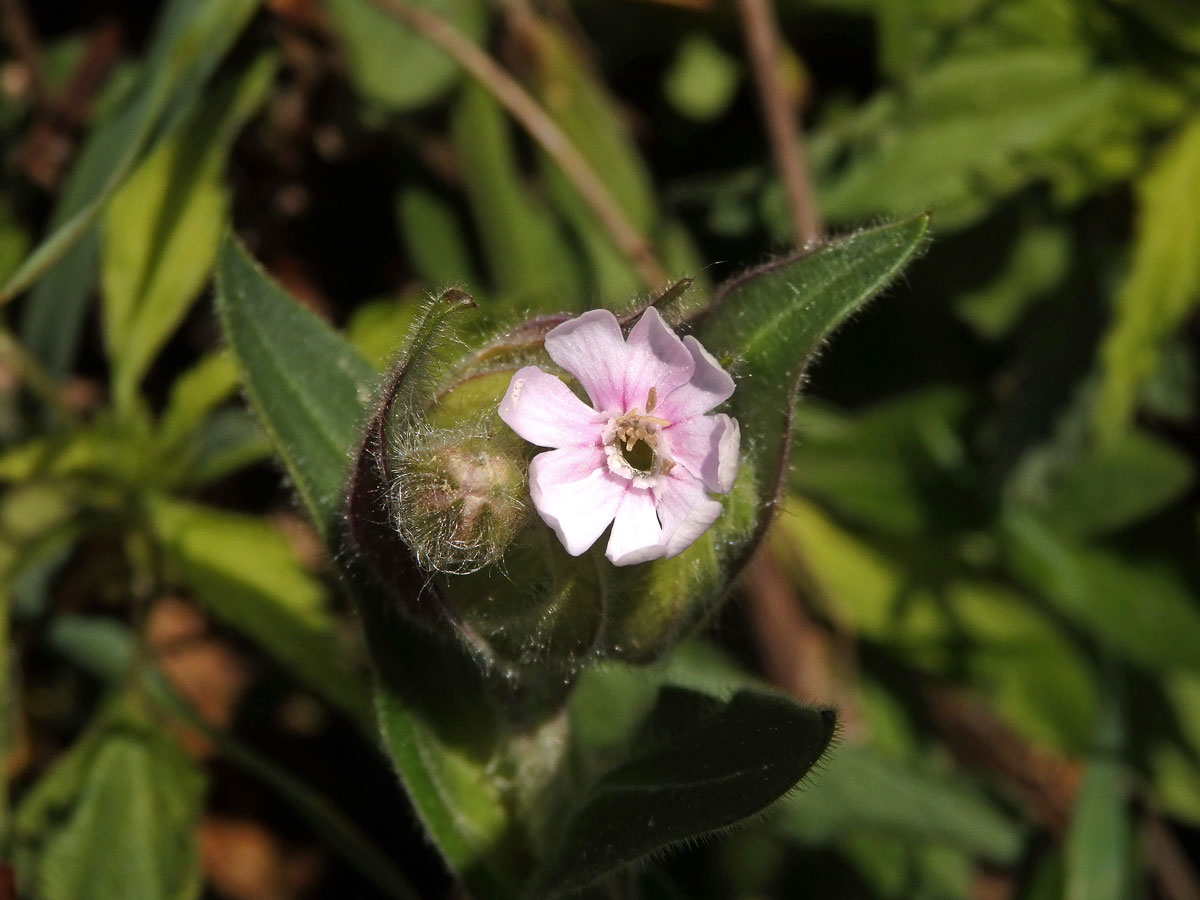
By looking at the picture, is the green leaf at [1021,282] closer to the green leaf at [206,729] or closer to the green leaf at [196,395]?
the green leaf at [196,395]

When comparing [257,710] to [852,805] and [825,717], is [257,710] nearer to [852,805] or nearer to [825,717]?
[852,805]

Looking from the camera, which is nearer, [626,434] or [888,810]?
[626,434]

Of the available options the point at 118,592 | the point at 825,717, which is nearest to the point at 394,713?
the point at 825,717

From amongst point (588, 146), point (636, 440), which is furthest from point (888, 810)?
point (588, 146)

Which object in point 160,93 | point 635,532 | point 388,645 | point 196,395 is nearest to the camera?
point 635,532

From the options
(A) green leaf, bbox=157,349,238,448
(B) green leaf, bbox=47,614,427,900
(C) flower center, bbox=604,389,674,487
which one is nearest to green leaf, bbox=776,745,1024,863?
(B) green leaf, bbox=47,614,427,900

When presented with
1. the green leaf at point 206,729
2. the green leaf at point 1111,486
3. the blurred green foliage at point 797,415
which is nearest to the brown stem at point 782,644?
the blurred green foliage at point 797,415

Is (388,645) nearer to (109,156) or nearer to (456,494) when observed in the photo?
(456,494)
